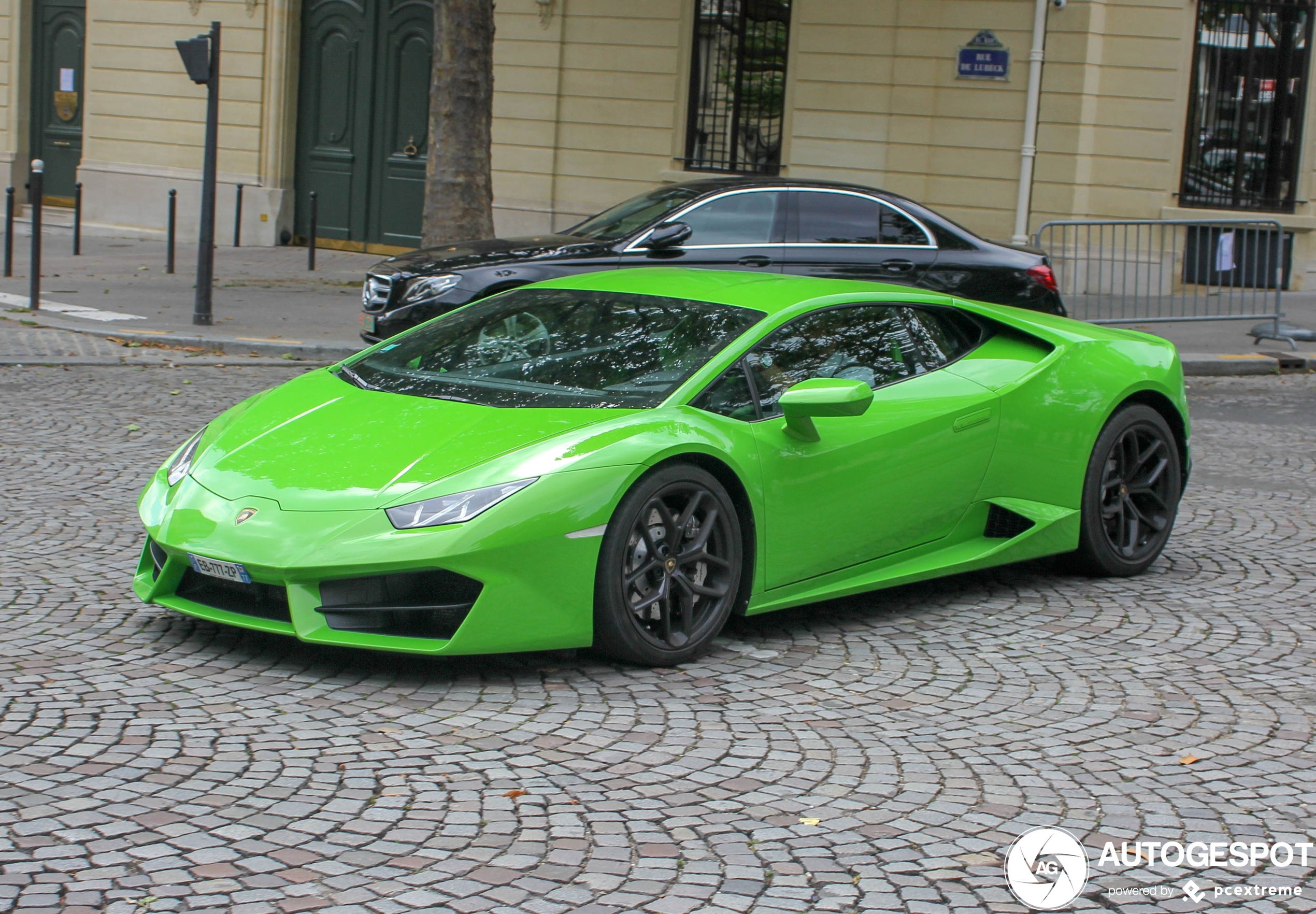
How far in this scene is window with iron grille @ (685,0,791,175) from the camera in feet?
64.7

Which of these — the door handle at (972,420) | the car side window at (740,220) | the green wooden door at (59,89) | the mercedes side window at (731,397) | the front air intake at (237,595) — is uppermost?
the green wooden door at (59,89)

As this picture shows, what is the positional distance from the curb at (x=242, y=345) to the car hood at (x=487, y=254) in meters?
1.22

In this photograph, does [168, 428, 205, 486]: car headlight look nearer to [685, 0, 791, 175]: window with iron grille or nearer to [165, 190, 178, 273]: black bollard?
[165, 190, 178, 273]: black bollard

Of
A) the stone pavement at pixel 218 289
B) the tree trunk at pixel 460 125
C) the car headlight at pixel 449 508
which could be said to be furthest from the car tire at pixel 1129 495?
the tree trunk at pixel 460 125

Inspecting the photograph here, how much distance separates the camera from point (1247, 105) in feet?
61.6

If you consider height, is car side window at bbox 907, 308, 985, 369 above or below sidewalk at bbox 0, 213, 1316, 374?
above

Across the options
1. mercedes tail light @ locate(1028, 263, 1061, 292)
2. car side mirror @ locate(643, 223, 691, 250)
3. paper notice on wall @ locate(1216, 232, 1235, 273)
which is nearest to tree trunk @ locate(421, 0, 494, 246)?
car side mirror @ locate(643, 223, 691, 250)

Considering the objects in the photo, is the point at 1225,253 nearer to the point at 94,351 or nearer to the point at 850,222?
the point at 850,222

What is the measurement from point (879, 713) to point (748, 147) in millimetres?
16218

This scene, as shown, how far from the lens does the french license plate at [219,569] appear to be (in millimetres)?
4492

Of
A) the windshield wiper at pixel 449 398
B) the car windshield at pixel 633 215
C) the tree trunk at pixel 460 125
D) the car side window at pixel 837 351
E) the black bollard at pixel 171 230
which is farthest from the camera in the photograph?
the black bollard at pixel 171 230

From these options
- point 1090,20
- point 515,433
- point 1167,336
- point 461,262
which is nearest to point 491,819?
point 515,433

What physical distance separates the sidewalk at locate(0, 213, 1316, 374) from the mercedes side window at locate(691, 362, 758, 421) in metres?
7.59

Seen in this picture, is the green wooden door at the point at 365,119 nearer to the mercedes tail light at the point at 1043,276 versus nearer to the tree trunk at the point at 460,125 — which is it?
the tree trunk at the point at 460,125
